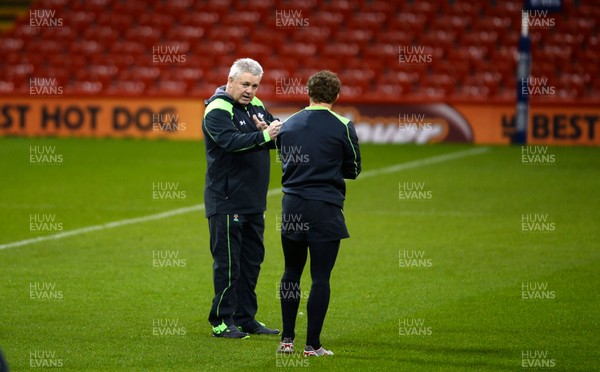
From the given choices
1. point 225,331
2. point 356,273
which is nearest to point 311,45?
point 356,273

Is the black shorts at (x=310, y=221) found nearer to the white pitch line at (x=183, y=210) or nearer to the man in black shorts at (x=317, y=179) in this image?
the man in black shorts at (x=317, y=179)

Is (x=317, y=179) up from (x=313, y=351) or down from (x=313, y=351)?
up

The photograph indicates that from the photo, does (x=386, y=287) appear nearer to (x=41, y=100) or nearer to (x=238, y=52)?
(x=41, y=100)

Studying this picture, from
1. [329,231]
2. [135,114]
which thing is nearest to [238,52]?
[135,114]

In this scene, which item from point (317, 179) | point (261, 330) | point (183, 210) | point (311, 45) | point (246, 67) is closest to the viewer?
point (317, 179)

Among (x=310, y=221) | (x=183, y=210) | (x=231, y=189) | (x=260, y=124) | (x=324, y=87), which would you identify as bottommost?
(x=183, y=210)

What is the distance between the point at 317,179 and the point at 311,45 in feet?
75.2

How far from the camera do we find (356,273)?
11578mm

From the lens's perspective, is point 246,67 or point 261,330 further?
point 261,330

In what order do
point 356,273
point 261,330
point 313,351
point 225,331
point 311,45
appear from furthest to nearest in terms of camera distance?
point 311,45
point 356,273
point 261,330
point 225,331
point 313,351

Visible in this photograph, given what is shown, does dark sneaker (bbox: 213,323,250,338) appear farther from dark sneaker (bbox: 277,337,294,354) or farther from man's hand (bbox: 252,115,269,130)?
man's hand (bbox: 252,115,269,130)

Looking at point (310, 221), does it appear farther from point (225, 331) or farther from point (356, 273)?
point (356, 273)

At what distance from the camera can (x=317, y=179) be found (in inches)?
306

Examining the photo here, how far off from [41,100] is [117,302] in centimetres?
1708
